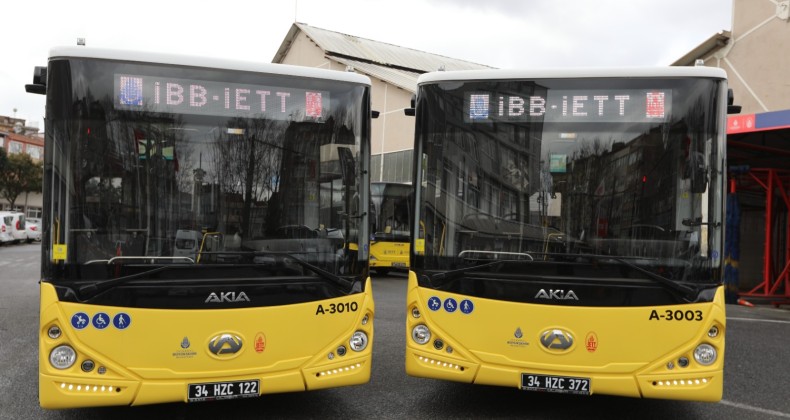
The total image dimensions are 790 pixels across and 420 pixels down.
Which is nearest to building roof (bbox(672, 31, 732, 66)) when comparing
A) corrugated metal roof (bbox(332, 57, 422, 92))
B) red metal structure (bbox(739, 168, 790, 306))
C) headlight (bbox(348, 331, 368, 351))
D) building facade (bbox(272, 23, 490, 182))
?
red metal structure (bbox(739, 168, 790, 306))

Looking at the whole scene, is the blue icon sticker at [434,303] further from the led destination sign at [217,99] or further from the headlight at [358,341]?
the led destination sign at [217,99]

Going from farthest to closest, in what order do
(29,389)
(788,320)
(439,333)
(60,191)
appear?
(788,320), (29,389), (439,333), (60,191)

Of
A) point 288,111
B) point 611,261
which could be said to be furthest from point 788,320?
point 288,111

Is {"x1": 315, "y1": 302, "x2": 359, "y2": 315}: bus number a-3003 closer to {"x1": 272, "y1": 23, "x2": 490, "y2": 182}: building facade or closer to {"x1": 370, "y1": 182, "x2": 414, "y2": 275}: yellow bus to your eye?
{"x1": 370, "y1": 182, "x2": 414, "y2": 275}: yellow bus

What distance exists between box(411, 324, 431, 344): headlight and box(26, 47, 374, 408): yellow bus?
37cm

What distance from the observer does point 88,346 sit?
4.50 m

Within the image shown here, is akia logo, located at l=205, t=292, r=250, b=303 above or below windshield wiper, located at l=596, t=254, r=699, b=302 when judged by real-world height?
below

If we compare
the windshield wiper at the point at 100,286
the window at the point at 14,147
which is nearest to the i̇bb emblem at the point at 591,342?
the windshield wiper at the point at 100,286

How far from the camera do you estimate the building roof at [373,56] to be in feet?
109

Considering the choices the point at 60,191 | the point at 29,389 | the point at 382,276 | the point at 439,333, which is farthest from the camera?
the point at 382,276

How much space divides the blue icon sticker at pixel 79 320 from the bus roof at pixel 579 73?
9.83 ft

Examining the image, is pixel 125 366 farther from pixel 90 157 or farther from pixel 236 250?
pixel 90 157

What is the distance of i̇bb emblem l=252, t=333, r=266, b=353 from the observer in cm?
485

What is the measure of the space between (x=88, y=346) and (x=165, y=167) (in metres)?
1.30
